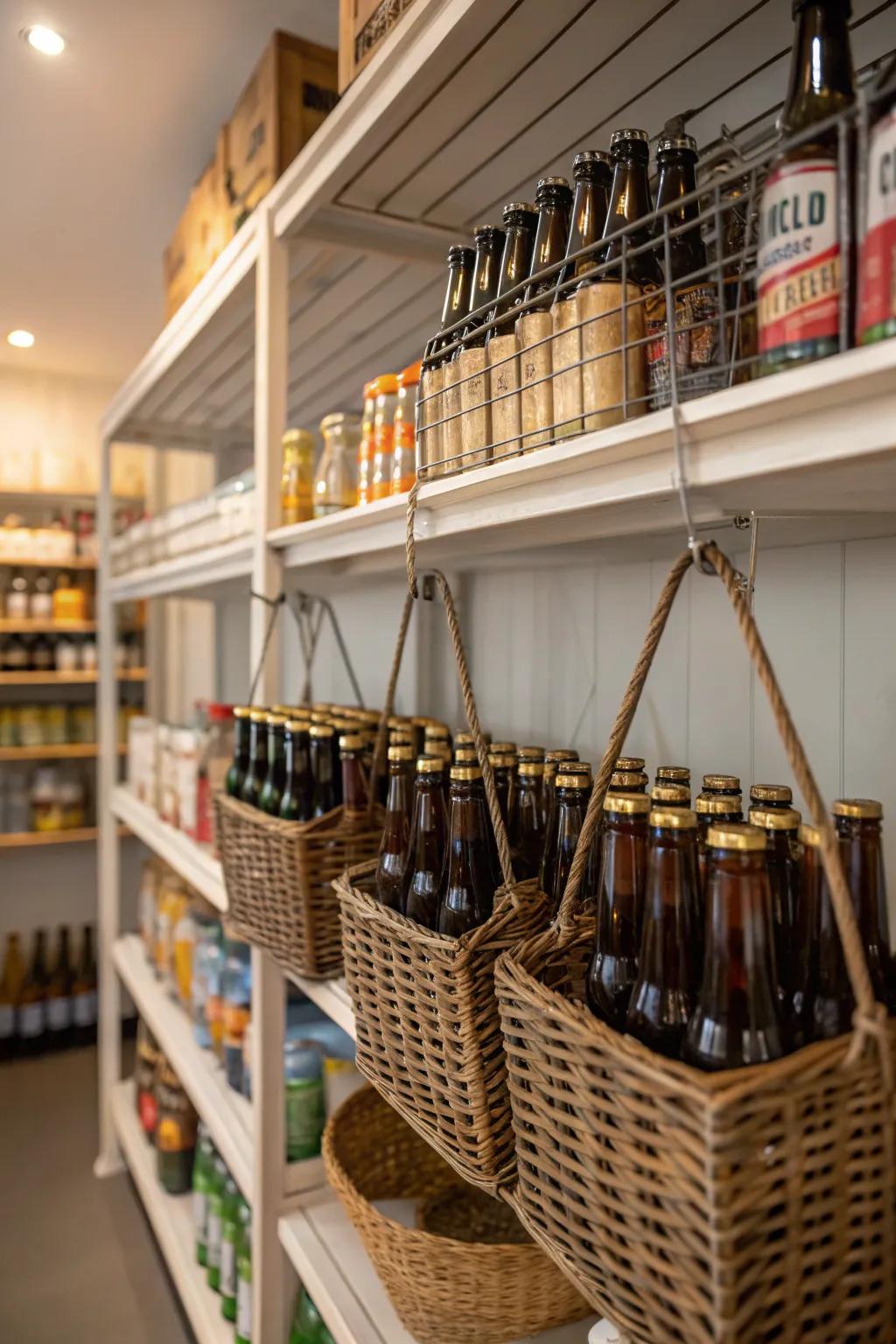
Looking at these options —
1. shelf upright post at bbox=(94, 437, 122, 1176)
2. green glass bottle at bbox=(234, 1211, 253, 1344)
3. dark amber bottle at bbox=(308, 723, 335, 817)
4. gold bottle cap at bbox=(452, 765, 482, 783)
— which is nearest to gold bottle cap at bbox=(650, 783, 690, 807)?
gold bottle cap at bbox=(452, 765, 482, 783)

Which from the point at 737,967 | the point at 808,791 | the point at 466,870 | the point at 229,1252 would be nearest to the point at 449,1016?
the point at 466,870

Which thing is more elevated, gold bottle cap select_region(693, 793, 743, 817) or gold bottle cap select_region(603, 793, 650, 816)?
gold bottle cap select_region(603, 793, 650, 816)

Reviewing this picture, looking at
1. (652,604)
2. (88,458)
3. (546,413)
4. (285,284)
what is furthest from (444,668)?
(88,458)

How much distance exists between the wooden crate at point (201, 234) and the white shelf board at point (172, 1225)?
7.00 feet

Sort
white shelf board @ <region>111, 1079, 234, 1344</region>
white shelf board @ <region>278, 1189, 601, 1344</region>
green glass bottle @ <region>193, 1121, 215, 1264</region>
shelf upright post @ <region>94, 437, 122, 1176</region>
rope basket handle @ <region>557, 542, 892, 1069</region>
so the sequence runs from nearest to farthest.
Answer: rope basket handle @ <region>557, 542, 892, 1069</region>
white shelf board @ <region>278, 1189, 601, 1344</region>
white shelf board @ <region>111, 1079, 234, 1344</region>
green glass bottle @ <region>193, 1121, 215, 1264</region>
shelf upright post @ <region>94, 437, 122, 1176</region>

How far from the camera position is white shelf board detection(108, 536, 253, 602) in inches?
61.7

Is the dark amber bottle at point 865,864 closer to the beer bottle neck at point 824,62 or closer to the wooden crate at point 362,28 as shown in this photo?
the beer bottle neck at point 824,62

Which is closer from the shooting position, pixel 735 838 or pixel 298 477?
pixel 735 838

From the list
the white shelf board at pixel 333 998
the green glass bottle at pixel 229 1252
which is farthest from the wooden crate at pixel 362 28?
the green glass bottle at pixel 229 1252

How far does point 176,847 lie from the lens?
76.8 inches

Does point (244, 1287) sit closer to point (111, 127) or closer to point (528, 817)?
point (528, 817)

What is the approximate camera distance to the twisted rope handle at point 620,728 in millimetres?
602

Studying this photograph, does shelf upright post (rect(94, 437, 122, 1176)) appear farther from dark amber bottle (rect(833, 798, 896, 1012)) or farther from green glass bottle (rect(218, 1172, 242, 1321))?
dark amber bottle (rect(833, 798, 896, 1012))

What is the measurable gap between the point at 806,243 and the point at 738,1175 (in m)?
0.50
